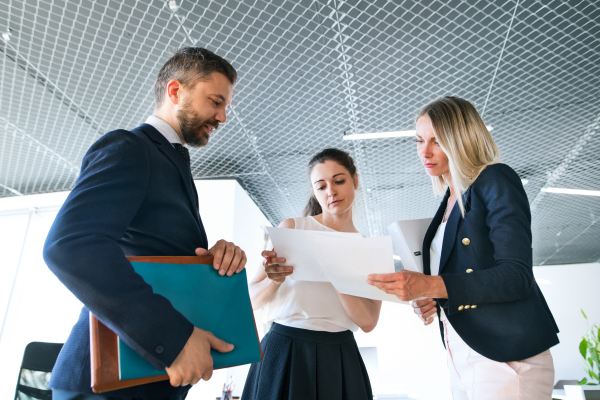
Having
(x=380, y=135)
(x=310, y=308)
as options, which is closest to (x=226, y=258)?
(x=310, y=308)

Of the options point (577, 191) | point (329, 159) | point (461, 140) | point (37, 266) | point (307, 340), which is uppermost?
point (577, 191)

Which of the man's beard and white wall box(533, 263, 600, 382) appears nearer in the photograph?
the man's beard

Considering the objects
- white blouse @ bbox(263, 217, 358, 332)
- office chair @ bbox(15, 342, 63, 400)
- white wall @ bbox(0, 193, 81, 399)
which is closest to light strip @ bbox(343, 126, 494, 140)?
white blouse @ bbox(263, 217, 358, 332)

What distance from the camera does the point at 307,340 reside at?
1.38 meters

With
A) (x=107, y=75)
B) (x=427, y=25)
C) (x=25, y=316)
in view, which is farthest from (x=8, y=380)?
(x=427, y=25)

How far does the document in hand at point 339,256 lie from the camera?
1056 mm

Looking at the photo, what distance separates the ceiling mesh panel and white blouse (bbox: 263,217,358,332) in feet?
4.52

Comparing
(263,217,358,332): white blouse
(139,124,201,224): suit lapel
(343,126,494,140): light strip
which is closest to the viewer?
(139,124,201,224): suit lapel

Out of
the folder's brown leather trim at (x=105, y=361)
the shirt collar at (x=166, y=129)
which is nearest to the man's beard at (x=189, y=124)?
the shirt collar at (x=166, y=129)

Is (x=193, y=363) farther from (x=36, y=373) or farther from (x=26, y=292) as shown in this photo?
(x=26, y=292)

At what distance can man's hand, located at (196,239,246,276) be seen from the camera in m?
0.89

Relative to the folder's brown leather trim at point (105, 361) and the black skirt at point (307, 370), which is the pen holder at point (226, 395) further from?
the folder's brown leather trim at point (105, 361)

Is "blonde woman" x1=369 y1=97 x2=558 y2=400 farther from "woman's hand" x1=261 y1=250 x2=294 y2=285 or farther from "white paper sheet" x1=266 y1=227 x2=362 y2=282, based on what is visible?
"woman's hand" x1=261 y1=250 x2=294 y2=285

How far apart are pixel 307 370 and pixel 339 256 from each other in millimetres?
478
